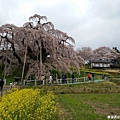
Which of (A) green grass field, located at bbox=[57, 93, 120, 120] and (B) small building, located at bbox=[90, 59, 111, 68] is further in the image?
(B) small building, located at bbox=[90, 59, 111, 68]

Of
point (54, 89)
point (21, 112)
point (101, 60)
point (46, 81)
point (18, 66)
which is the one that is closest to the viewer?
point (21, 112)

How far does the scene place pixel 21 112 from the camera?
674 cm

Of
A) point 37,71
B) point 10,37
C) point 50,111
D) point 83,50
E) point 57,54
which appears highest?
point 83,50

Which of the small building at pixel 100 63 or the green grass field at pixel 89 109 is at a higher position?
the small building at pixel 100 63

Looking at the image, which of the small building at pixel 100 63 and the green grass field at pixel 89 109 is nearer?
the green grass field at pixel 89 109

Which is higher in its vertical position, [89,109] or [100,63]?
[100,63]

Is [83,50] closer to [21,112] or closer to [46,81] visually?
[46,81]

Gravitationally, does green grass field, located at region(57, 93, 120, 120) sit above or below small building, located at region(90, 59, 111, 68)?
below

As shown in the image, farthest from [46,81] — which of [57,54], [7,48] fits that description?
[7,48]

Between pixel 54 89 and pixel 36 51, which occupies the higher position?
pixel 36 51

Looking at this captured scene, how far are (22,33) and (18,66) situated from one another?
5032 mm

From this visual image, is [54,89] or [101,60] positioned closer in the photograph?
[54,89]

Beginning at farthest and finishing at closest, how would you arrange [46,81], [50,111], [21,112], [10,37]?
[10,37] < [46,81] < [50,111] < [21,112]

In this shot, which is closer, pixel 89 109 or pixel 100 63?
pixel 89 109
